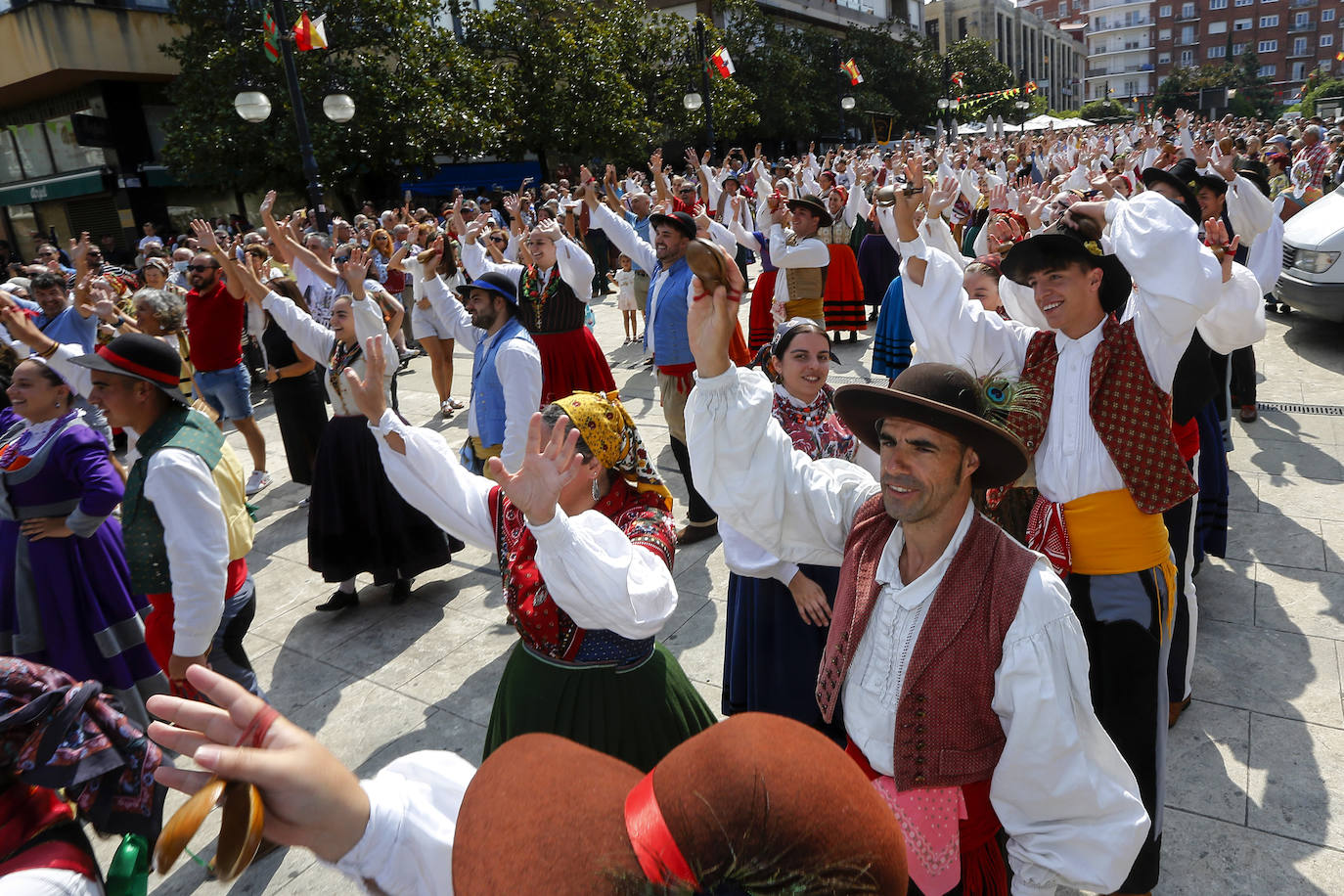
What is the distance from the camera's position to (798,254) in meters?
7.51

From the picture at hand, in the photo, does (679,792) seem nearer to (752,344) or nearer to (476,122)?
(752,344)

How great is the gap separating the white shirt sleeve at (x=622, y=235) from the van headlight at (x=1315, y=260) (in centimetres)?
628

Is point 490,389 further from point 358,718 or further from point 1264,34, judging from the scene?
point 1264,34

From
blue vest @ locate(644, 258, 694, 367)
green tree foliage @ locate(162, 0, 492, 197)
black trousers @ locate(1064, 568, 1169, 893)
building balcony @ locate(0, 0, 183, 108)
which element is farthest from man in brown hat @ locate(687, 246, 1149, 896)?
building balcony @ locate(0, 0, 183, 108)

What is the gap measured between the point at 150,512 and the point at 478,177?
1056 inches

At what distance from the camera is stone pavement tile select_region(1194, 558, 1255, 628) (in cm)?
415

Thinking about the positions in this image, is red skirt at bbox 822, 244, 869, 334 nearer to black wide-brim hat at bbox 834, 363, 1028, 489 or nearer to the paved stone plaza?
the paved stone plaza

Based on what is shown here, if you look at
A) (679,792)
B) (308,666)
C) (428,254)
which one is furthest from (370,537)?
(679,792)

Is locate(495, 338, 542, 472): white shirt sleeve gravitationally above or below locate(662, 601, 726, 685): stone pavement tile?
above

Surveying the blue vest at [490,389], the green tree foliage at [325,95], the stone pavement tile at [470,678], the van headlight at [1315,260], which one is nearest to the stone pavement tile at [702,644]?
the stone pavement tile at [470,678]

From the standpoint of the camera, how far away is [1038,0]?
12431cm

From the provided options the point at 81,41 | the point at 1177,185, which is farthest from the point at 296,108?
the point at 81,41

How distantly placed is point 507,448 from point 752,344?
5.15 metres

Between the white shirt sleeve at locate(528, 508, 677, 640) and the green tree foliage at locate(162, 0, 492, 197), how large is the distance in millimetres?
20461
